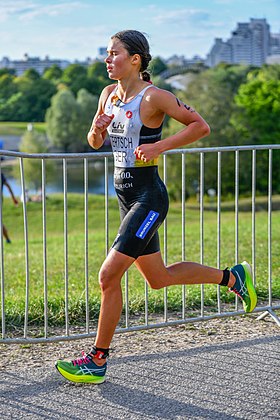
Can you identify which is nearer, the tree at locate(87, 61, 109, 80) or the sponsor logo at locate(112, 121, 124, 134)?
the sponsor logo at locate(112, 121, 124, 134)

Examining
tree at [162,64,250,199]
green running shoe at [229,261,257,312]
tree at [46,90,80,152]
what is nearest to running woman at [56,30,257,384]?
green running shoe at [229,261,257,312]

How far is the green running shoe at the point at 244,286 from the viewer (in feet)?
17.8

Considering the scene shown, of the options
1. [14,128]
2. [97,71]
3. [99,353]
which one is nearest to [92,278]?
[99,353]

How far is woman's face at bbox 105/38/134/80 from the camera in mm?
4695

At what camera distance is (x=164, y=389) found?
4.57 metres

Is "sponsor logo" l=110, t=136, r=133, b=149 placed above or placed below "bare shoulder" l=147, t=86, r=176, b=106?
below

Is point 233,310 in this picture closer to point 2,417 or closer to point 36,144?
point 2,417

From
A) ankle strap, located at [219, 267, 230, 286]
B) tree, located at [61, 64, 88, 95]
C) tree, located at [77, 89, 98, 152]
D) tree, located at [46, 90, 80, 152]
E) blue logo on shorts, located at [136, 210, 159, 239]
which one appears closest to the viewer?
blue logo on shorts, located at [136, 210, 159, 239]

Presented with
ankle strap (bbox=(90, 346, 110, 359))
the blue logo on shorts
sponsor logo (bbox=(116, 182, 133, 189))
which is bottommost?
ankle strap (bbox=(90, 346, 110, 359))

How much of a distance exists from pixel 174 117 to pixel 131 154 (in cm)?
35

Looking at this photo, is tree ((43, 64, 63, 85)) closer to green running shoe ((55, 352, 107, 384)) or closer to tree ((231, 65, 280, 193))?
tree ((231, 65, 280, 193))

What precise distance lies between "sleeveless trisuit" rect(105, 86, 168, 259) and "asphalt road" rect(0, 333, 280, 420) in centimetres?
81

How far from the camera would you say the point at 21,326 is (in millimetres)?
6121

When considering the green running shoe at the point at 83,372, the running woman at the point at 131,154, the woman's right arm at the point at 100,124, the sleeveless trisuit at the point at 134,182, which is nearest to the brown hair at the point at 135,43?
the running woman at the point at 131,154
